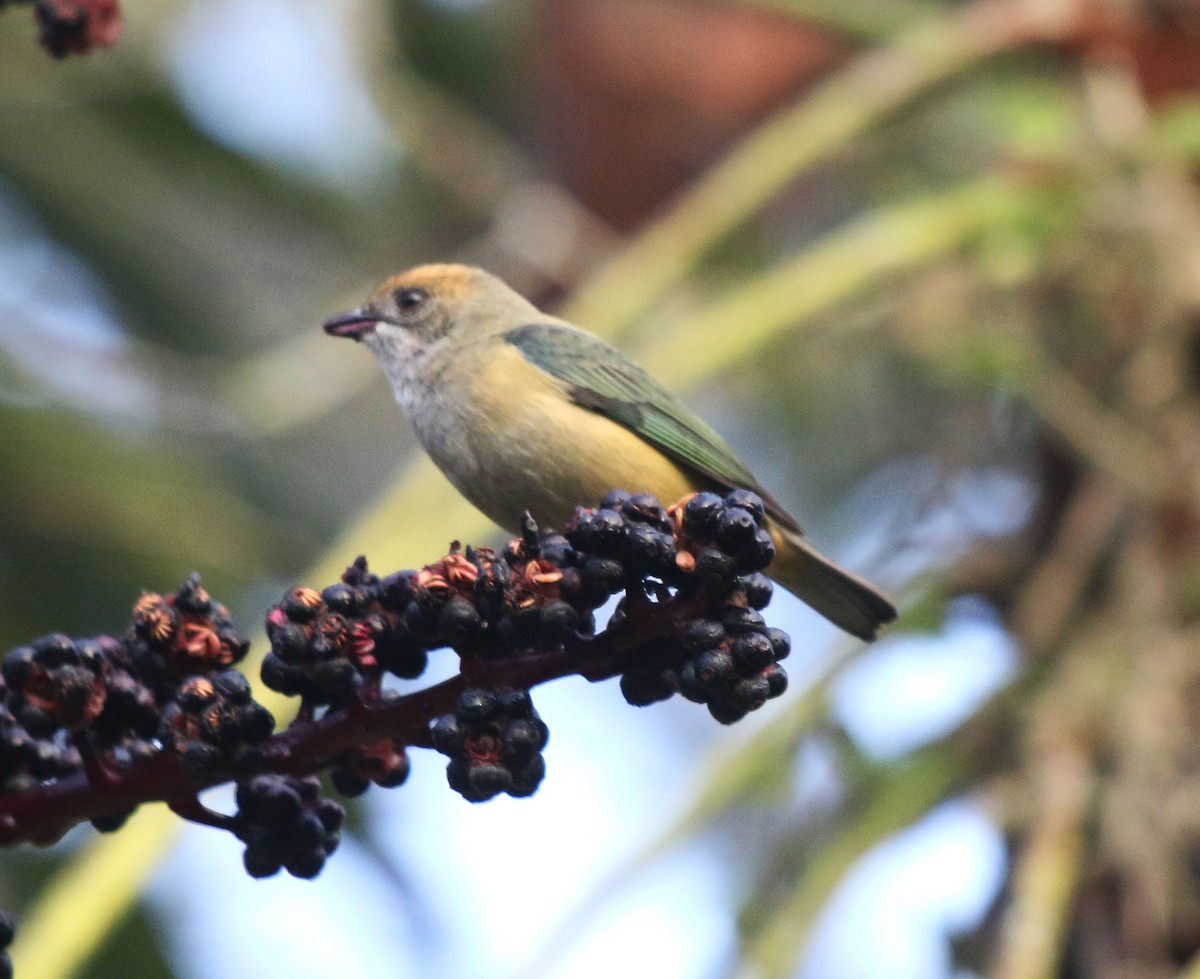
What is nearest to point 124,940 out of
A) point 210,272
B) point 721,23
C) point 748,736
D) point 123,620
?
point 123,620

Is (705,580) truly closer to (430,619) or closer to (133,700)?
(430,619)

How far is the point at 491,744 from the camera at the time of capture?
6.83ft

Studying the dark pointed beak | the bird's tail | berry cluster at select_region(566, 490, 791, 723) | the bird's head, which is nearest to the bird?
the bird's tail

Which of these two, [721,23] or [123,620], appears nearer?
[123,620]

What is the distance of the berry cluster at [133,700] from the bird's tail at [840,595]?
1.48 metres

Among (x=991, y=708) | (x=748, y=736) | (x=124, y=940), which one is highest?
(x=991, y=708)

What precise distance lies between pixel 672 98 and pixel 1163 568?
2492 mm

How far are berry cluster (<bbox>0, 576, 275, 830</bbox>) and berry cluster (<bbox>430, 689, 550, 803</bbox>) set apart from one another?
0.76 feet

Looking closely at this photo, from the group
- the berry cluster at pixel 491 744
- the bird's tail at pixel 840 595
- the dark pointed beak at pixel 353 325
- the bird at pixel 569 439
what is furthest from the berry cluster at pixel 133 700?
the dark pointed beak at pixel 353 325

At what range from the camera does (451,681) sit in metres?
2.13

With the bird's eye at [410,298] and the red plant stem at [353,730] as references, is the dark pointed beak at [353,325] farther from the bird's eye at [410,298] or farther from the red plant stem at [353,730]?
the red plant stem at [353,730]

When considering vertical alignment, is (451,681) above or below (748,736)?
below

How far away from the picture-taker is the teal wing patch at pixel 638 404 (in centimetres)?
353

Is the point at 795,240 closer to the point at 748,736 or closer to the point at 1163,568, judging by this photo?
the point at 1163,568
